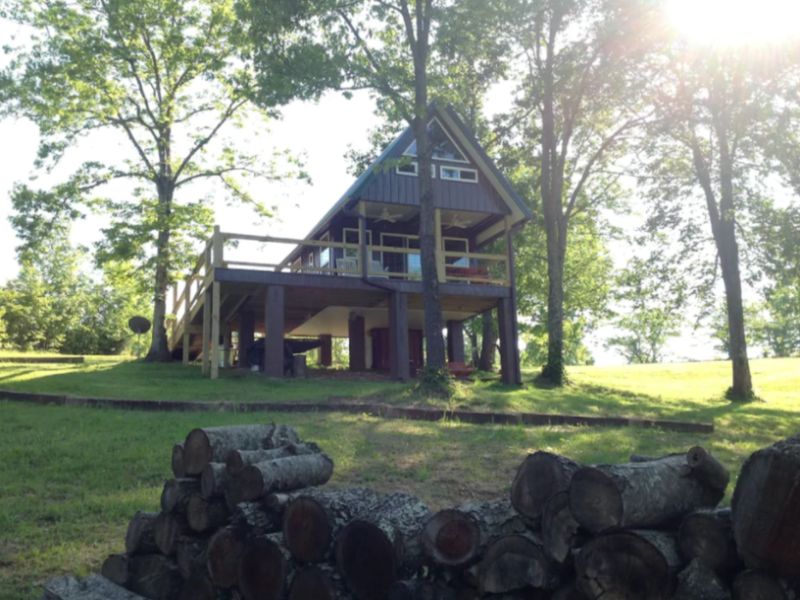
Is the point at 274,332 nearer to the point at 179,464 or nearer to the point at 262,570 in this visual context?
the point at 179,464

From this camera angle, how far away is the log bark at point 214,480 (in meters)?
4.52

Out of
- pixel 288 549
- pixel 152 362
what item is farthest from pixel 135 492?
pixel 152 362

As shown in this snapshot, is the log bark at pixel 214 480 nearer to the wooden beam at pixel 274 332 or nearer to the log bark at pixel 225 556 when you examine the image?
the log bark at pixel 225 556

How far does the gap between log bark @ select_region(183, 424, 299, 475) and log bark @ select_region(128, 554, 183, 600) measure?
0.65 metres

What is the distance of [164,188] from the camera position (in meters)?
27.7

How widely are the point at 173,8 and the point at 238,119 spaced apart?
504 cm

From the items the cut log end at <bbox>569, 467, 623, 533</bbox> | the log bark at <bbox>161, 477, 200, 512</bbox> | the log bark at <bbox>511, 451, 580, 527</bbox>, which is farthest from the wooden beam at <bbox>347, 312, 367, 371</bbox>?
the cut log end at <bbox>569, 467, 623, 533</bbox>

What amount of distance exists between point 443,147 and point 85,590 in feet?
69.9

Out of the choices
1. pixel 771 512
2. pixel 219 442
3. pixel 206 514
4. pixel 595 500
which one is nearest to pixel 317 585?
pixel 206 514

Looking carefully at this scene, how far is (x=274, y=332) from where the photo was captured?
732 inches

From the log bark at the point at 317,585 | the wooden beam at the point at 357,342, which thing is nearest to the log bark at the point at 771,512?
the log bark at the point at 317,585

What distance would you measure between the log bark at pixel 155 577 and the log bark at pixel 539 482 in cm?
257

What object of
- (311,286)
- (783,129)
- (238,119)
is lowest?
(311,286)

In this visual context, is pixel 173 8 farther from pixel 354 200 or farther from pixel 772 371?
pixel 772 371
